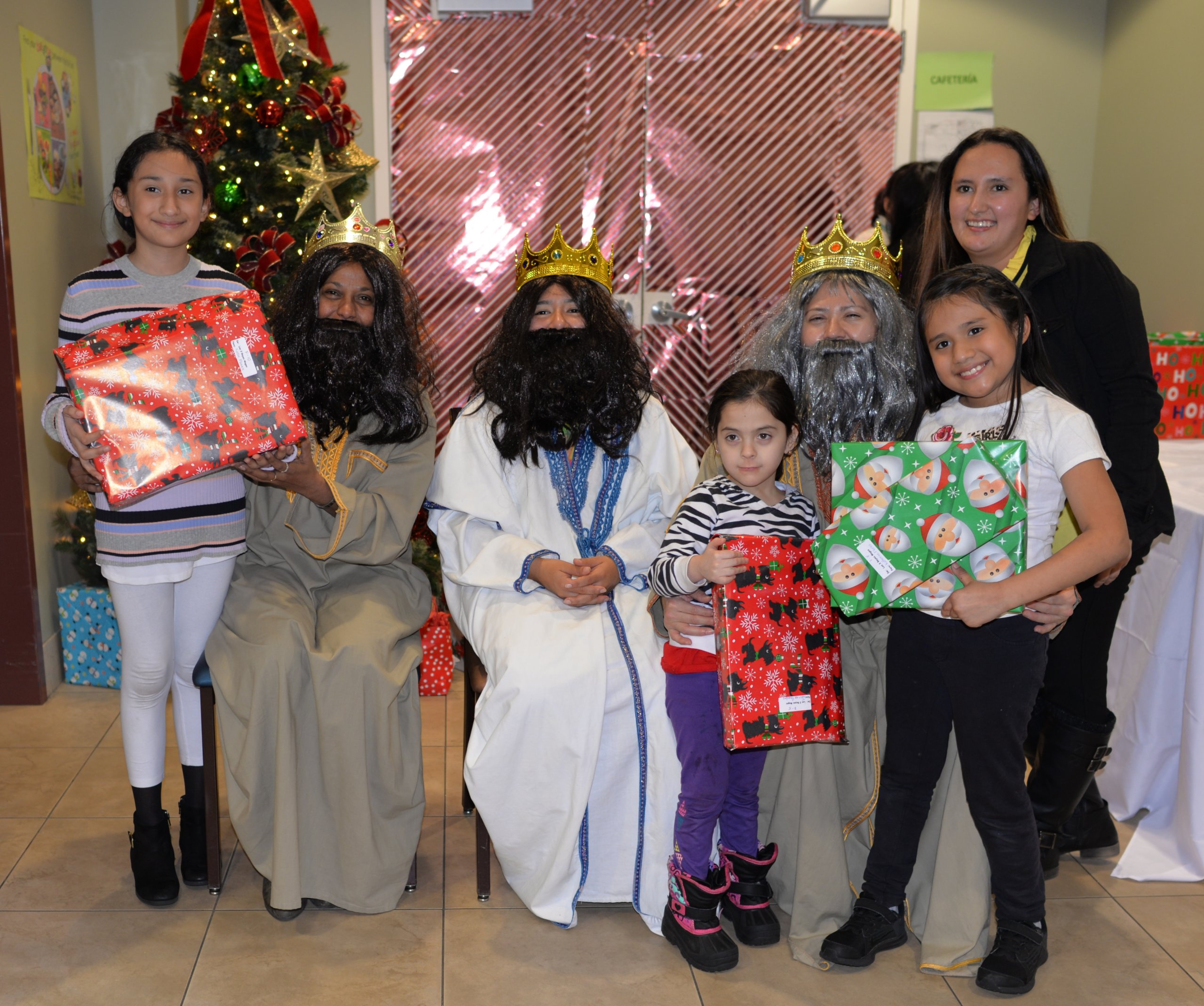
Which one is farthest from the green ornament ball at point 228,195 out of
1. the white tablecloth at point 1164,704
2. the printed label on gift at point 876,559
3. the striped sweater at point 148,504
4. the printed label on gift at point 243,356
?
the white tablecloth at point 1164,704

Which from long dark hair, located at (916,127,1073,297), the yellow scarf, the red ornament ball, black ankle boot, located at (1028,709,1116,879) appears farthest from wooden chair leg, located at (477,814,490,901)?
the red ornament ball

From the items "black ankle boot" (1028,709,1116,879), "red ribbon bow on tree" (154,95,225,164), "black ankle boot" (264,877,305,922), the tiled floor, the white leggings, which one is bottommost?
the tiled floor

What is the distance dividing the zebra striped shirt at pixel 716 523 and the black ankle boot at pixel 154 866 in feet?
4.63

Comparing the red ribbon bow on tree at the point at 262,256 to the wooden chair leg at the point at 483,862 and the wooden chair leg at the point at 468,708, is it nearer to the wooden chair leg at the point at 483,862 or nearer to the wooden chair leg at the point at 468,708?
the wooden chair leg at the point at 468,708

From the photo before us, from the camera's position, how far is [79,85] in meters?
4.31

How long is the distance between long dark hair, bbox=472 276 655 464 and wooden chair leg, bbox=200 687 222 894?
993 millimetres

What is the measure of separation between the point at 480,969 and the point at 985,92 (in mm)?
4268

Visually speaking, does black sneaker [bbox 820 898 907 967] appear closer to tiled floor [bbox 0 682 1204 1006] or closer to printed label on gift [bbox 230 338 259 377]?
tiled floor [bbox 0 682 1204 1006]

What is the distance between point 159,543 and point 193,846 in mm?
829

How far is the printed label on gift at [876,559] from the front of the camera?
216 cm

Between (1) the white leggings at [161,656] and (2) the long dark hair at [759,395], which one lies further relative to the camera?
(1) the white leggings at [161,656]

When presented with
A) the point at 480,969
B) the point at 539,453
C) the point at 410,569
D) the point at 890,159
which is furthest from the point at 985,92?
the point at 480,969

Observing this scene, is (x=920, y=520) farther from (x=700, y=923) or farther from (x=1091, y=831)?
(x=1091, y=831)

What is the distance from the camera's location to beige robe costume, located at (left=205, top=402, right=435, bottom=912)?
8.45 feet
